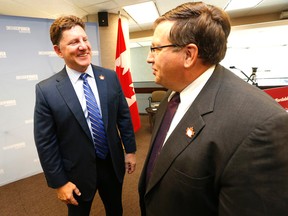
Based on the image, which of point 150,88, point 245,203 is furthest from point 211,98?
point 150,88

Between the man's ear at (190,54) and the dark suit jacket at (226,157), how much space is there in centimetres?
10

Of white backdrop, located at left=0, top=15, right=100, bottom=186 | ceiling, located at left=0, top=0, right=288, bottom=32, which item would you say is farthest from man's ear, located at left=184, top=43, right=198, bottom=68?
ceiling, located at left=0, top=0, right=288, bottom=32

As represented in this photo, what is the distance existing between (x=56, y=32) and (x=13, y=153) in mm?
2149

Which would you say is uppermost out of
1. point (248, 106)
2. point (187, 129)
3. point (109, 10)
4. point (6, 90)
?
point (109, 10)

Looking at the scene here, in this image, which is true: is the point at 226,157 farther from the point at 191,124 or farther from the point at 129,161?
the point at 129,161

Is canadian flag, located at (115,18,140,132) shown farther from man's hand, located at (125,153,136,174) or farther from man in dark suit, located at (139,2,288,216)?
man in dark suit, located at (139,2,288,216)

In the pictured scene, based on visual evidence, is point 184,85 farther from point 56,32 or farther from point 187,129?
point 56,32

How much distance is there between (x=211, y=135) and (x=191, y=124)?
0.09 metres

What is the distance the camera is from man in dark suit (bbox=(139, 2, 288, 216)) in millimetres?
510

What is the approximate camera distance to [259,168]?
1.67ft

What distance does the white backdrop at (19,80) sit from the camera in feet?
7.36

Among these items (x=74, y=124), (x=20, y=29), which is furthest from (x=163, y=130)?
(x=20, y=29)

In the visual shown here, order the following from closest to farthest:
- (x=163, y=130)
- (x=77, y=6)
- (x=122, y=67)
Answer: (x=163, y=130) < (x=77, y=6) < (x=122, y=67)

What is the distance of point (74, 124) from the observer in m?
1.08
